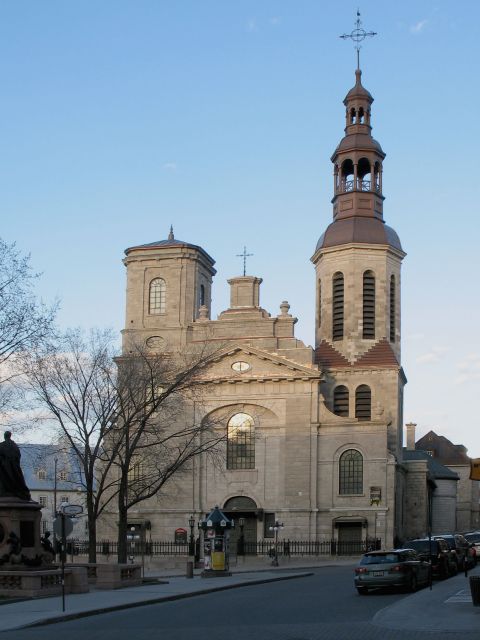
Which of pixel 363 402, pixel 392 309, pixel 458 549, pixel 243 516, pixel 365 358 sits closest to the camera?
pixel 458 549

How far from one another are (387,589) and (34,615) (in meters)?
11.4

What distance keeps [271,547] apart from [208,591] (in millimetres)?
29944

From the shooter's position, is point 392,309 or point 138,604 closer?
point 138,604

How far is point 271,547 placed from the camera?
6231cm

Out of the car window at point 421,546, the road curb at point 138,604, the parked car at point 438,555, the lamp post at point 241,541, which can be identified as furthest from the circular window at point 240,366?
the car window at point 421,546

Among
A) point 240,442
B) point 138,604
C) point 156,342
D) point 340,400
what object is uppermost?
point 156,342

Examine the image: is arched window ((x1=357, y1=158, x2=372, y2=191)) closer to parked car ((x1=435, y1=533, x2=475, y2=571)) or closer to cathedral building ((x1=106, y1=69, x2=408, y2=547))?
cathedral building ((x1=106, y1=69, x2=408, y2=547))

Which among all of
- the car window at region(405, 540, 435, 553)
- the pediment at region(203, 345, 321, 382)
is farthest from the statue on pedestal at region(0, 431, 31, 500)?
the pediment at region(203, 345, 321, 382)

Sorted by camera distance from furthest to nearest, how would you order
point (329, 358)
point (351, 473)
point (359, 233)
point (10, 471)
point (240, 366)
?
point (359, 233) → point (329, 358) → point (240, 366) → point (351, 473) → point (10, 471)

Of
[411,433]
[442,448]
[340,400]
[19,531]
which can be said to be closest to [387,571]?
[19,531]

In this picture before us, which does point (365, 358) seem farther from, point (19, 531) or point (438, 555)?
point (19, 531)

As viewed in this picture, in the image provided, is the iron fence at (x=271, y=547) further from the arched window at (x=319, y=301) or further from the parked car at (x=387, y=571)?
the parked car at (x=387, y=571)

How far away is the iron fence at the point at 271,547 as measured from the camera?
201ft

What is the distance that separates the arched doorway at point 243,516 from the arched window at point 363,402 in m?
8.47
